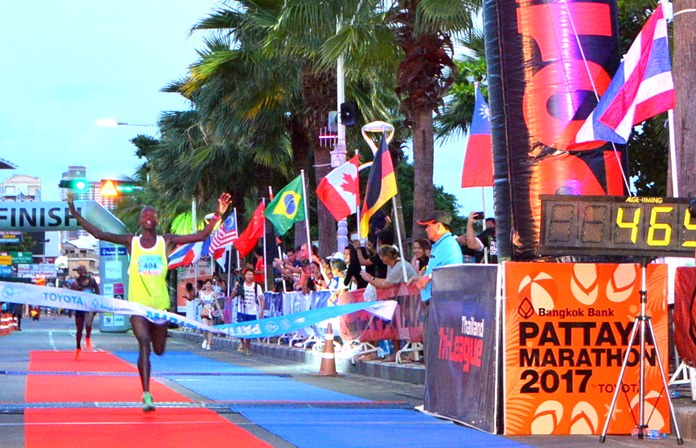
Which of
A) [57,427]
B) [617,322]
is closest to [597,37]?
[617,322]

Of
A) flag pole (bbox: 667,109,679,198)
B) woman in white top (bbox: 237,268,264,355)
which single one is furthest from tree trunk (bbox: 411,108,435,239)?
flag pole (bbox: 667,109,679,198)

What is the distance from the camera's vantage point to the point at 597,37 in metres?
11.7

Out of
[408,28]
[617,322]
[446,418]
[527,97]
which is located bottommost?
[446,418]

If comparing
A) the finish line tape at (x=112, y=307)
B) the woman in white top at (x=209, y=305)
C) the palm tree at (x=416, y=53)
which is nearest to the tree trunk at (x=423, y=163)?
the palm tree at (x=416, y=53)

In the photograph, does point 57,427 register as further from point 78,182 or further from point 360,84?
point 360,84

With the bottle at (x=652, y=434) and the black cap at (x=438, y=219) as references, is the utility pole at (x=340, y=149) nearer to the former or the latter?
the black cap at (x=438, y=219)

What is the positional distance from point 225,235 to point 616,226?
81.1 ft

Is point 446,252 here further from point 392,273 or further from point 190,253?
point 190,253

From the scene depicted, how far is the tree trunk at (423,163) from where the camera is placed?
21.7 metres

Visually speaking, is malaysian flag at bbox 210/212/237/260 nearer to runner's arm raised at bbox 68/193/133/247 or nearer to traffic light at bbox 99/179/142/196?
traffic light at bbox 99/179/142/196

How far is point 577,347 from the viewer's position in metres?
10.5

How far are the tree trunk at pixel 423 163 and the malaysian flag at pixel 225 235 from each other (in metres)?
11.8

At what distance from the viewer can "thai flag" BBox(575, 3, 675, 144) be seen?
10.8 meters

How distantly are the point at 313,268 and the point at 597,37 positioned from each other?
475 inches
